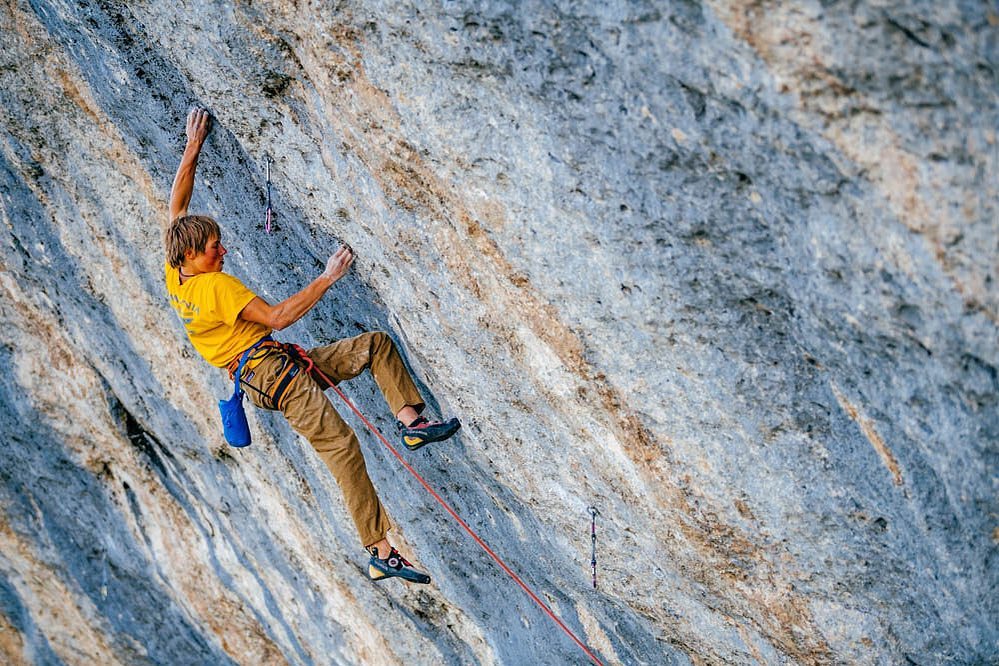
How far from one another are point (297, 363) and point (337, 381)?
11.2 inches

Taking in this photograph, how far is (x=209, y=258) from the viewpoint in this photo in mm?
5258

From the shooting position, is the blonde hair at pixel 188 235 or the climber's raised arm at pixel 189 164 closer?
the blonde hair at pixel 188 235

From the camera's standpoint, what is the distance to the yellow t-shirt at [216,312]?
5184mm

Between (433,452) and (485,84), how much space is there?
9.42ft

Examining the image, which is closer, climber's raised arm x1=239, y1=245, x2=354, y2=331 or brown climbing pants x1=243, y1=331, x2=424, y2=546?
climber's raised arm x1=239, y1=245, x2=354, y2=331

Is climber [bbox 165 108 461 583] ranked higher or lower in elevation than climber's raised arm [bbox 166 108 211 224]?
lower

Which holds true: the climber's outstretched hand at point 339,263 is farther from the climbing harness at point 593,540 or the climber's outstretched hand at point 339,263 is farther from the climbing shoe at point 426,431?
the climbing harness at point 593,540

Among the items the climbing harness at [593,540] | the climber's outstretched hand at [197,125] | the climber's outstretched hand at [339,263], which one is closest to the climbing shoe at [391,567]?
the climbing harness at [593,540]

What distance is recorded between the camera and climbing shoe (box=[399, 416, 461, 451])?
18.3 feet

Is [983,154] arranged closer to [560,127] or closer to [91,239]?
[560,127]

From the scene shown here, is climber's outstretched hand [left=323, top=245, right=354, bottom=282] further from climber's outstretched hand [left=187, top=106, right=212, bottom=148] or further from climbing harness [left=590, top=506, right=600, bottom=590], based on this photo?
climbing harness [left=590, top=506, right=600, bottom=590]

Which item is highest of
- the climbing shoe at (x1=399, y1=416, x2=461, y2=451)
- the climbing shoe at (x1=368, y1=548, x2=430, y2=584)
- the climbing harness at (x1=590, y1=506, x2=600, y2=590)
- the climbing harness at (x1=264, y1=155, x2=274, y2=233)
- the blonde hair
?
the blonde hair

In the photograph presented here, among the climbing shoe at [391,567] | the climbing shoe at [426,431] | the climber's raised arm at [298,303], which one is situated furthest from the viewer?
the climbing shoe at [391,567]

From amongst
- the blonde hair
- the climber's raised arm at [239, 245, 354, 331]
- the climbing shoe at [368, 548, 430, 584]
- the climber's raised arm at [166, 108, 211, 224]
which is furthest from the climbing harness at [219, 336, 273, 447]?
the climbing shoe at [368, 548, 430, 584]
